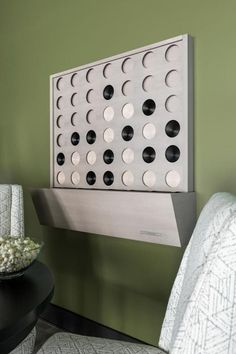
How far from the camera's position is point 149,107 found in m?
1.75

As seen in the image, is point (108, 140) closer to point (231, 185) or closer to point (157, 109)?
point (157, 109)

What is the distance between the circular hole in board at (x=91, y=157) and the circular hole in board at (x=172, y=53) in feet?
2.15

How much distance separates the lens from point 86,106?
6.67 feet

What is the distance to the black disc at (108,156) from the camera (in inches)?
75.6

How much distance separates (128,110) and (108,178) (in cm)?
38

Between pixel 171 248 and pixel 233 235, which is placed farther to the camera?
pixel 171 248

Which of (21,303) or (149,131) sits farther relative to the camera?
(149,131)

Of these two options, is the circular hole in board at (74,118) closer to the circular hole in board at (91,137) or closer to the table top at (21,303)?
the circular hole in board at (91,137)

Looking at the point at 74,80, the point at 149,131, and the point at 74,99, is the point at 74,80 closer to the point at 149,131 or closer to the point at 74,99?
the point at 74,99

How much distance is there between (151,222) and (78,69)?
1.00 m

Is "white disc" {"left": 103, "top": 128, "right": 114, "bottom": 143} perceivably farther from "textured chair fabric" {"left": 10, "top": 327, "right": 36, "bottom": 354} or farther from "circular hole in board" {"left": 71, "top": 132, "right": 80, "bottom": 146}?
"textured chair fabric" {"left": 10, "top": 327, "right": 36, "bottom": 354}

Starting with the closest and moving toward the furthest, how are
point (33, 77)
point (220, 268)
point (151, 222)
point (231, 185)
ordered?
1. point (220, 268)
2. point (231, 185)
3. point (151, 222)
4. point (33, 77)

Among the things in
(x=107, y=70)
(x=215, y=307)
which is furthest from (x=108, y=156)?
(x=215, y=307)

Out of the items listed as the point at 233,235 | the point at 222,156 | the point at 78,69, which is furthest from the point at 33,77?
the point at 233,235
